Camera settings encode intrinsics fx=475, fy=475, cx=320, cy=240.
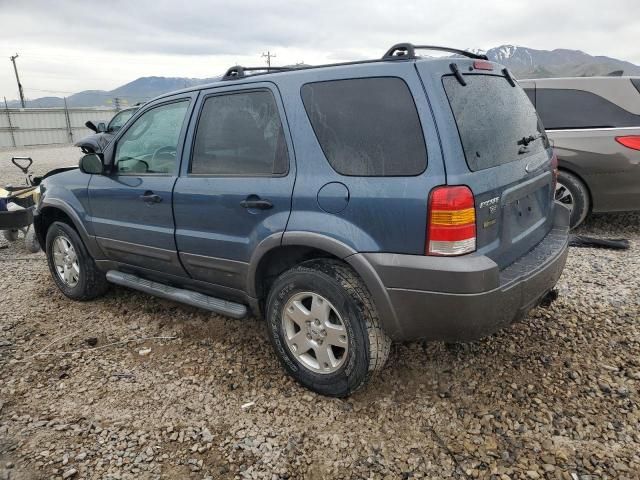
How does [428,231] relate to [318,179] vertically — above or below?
below

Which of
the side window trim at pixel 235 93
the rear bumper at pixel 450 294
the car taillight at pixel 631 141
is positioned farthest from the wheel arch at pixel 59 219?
the car taillight at pixel 631 141

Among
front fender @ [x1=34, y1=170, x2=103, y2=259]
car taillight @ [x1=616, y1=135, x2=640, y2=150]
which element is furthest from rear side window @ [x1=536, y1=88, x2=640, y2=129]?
front fender @ [x1=34, y1=170, x2=103, y2=259]

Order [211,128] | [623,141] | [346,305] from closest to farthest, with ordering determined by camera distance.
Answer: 1. [346,305]
2. [211,128]
3. [623,141]

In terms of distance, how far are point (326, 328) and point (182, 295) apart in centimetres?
133

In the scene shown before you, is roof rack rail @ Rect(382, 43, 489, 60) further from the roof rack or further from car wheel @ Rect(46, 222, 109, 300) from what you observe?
car wheel @ Rect(46, 222, 109, 300)

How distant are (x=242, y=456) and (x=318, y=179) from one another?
58.4 inches

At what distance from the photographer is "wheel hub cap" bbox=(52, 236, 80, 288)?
171 inches

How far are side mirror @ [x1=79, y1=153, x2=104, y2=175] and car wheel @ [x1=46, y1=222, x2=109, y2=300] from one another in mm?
769

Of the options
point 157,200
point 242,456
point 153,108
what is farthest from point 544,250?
point 153,108

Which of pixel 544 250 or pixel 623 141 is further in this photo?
pixel 623 141

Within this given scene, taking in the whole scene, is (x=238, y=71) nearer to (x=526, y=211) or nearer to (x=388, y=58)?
(x=388, y=58)

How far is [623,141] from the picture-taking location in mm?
5148

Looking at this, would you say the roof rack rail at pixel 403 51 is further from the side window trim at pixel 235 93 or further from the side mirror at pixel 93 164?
the side mirror at pixel 93 164

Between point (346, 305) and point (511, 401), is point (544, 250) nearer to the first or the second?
point (511, 401)
